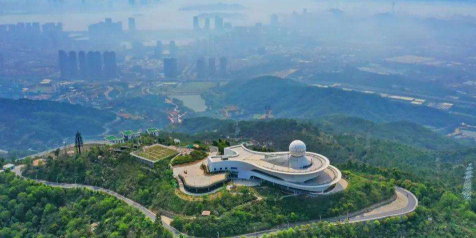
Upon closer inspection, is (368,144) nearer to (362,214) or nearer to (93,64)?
(362,214)

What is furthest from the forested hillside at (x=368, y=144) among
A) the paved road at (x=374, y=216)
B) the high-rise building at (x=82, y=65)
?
the high-rise building at (x=82, y=65)

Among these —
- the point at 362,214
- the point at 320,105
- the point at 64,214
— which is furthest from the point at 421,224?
the point at 320,105

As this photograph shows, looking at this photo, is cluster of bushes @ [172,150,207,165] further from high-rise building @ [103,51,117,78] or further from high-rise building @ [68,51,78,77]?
high-rise building @ [103,51,117,78]

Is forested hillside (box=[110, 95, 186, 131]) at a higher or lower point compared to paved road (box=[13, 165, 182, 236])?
lower

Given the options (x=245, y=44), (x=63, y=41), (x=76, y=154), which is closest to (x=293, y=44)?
(x=245, y=44)

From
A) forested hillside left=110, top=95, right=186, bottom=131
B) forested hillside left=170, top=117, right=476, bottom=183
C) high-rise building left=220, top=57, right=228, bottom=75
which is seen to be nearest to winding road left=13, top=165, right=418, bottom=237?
forested hillside left=170, top=117, right=476, bottom=183
